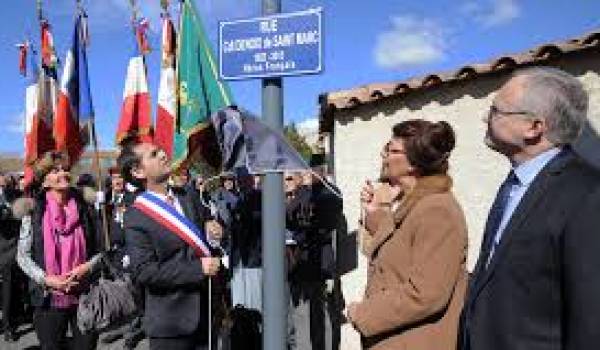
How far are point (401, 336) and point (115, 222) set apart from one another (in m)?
7.03

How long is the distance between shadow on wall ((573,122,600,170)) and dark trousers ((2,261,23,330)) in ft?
29.6

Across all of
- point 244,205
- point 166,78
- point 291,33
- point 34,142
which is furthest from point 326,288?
point 291,33

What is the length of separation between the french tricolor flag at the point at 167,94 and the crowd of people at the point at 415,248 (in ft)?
3.95

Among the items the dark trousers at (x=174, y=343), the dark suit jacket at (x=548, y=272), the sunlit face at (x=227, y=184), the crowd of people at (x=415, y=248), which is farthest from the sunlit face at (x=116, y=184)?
the dark suit jacket at (x=548, y=272)

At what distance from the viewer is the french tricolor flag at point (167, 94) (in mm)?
7617

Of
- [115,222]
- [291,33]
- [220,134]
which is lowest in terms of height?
[115,222]

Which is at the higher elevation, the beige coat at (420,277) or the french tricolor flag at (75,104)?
the french tricolor flag at (75,104)

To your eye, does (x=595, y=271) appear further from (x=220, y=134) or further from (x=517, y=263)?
(x=220, y=134)

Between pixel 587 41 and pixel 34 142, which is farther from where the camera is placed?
pixel 34 142

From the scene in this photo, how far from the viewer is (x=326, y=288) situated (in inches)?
332

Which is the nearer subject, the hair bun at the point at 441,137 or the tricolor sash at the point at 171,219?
the hair bun at the point at 441,137

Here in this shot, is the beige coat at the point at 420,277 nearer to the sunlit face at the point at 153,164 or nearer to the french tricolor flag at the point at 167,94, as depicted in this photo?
the sunlit face at the point at 153,164

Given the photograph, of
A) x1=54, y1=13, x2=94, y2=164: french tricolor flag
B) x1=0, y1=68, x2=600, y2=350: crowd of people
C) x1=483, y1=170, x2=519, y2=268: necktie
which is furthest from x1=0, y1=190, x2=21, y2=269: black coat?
x1=483, y1=170, x2=519, y2=268: necktie

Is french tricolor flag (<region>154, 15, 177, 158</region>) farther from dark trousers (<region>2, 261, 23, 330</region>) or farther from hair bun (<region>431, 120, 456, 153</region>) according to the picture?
hair bun (<region>431, 120, 456, 153</region>)
